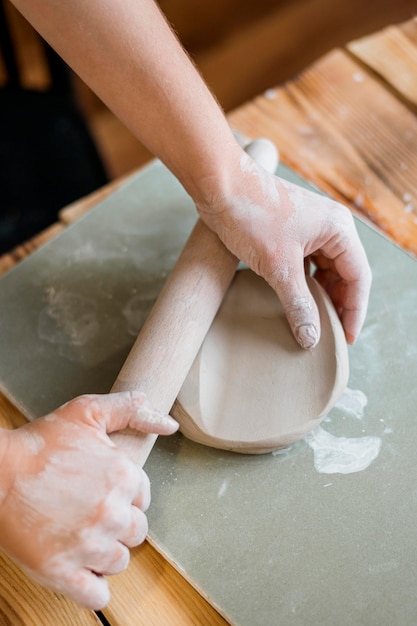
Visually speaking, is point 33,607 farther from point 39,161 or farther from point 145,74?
point 39,161

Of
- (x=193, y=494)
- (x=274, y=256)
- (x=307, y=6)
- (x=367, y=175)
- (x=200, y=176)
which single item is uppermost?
(x=200, y=176)

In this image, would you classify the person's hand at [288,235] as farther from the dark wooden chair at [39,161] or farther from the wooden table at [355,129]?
the dark wooden chair at [39,161]

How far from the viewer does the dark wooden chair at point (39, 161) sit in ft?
5.44

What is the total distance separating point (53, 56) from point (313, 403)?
1.36 m

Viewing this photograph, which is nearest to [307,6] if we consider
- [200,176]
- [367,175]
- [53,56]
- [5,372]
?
[53,56]

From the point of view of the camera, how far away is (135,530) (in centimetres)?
85

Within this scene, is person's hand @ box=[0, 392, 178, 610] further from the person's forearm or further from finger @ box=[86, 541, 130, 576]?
the person's forearm

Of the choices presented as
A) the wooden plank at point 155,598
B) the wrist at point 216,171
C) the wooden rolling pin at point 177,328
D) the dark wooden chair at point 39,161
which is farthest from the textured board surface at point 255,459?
the dark wooden chair at point 39,161

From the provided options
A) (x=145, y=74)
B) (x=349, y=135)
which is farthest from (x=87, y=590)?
(x=349, y=135)

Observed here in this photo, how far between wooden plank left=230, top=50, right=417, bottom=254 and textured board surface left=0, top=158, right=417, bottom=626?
10cm

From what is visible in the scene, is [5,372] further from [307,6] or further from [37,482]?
[307,6]

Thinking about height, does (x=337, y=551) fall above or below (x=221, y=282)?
below

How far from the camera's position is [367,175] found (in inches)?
53.2

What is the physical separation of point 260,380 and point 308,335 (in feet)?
0.32
